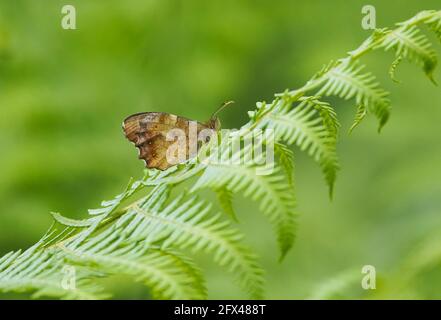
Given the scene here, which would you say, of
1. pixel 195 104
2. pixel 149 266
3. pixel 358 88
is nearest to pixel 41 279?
pixel 149 266

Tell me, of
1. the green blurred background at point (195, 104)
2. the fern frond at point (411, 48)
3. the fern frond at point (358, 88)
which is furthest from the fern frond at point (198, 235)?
the green blurred background at point (195, 104)

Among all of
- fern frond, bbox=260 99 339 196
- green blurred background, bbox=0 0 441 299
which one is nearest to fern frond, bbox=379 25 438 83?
fern frond, bbox=260 99 339 196

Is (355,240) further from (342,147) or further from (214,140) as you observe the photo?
(214,140)

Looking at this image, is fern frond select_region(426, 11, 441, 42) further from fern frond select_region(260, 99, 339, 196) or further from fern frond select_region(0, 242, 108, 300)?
fern frond select_region(0, 242, 108, 300)

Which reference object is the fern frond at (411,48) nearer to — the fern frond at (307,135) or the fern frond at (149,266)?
the fern frond at (307,135)

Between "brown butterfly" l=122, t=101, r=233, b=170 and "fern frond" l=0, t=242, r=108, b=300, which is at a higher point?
"brown butterfly" l=122, t=101, r=233, b=170

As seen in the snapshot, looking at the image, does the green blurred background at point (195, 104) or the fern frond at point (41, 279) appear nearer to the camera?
the fern frond at point (41, 279)

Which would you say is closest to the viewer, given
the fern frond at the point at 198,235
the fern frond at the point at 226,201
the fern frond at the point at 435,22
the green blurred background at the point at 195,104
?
the fern frond at the point at 198,235
